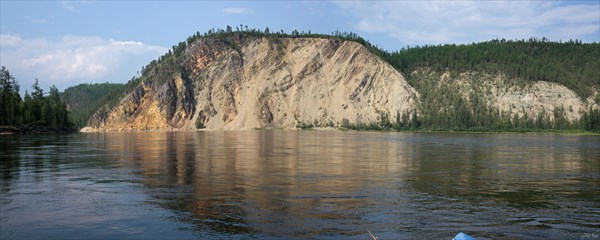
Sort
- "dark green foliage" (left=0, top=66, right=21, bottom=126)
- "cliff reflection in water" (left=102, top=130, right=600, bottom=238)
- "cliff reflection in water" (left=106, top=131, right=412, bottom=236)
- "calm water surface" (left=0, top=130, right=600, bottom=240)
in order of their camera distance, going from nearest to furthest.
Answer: "calm water surface" (left=0, top=130, right=600, bottom=240)
"cliff reflection in water" (left=102, top=130, right=600, bottom=238)
"cliff reflection in water" (left=106, top=131, right=412, bottom=236)
"dark green foliage" (left=0, top=66, right=21, bottom=126)

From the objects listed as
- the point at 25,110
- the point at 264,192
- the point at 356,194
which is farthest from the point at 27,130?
the point at 356,194

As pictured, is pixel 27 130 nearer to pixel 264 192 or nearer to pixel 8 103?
pixel 8 103

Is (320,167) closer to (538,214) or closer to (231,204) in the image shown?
(231,204)

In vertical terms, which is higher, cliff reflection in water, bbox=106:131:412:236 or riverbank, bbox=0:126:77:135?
riverbank, bbox=0:126:77:135

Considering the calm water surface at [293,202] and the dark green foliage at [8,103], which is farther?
the dark green foliage at [8,103]

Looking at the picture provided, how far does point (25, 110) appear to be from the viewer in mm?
138625

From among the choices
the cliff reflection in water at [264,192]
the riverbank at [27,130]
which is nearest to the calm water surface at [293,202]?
the cliff reflection in water at [264,192]

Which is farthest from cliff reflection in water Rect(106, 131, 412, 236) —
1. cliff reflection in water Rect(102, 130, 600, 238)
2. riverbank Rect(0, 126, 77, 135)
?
riverbank Rect(0, 126, 77, 135)

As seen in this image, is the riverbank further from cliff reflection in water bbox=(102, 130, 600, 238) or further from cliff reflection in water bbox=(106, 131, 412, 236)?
cliff reflection in water bbox=(102, 130, 600, 238)

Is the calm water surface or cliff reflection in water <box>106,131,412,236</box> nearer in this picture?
the calm water surface

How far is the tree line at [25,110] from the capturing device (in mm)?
129625

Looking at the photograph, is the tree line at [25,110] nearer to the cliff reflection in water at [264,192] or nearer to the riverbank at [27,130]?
the riverbank at [27,130]

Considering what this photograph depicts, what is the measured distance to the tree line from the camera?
130 meters

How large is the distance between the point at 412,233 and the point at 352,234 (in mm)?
2374
